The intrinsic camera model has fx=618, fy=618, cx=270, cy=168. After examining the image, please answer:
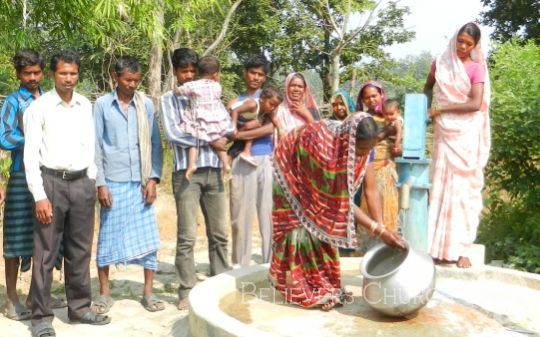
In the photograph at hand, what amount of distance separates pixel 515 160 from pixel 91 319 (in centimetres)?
421

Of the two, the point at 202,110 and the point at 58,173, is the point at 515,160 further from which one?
the point at 58,173

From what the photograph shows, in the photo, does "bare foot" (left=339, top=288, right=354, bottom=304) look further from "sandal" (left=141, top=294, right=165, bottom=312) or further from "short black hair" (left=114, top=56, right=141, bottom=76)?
"short black hair" (left=114, top=56, right=141, bottom=76)

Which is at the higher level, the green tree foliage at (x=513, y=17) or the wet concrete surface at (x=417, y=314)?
the green tree foliage at (x=513, y=17)

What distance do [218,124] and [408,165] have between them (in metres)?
1.40

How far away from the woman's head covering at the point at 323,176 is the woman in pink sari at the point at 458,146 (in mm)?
1302

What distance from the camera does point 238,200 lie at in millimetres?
4910

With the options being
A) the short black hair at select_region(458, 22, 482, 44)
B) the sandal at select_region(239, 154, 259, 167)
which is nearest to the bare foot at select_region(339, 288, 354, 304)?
the sandal at select_region(239, 154, 259, 167)

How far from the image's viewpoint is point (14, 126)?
13.4ft

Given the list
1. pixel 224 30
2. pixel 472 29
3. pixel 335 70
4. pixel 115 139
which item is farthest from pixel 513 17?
pixel 115 139

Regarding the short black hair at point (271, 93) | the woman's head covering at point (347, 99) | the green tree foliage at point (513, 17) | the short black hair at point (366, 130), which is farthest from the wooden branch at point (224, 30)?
the short black hair at point (366, 130)

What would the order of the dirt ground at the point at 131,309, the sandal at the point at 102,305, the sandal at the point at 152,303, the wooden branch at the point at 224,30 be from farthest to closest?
the wooden branch at the point at 224,30, the sandal at the point at 152,303, the sandal at the point at 102,305, the dirt ground at the point at 131,309

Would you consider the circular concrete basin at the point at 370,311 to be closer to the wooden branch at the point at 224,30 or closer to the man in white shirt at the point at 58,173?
the man in white shirt at the point at 58,173

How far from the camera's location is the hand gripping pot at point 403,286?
10.7 ft

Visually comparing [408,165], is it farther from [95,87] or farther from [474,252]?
[95,87]
